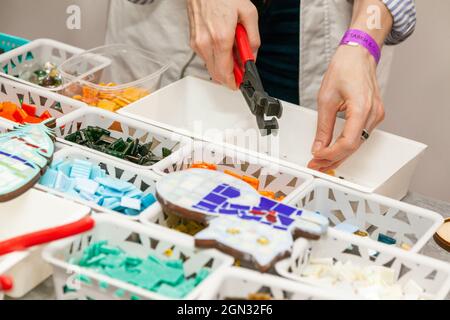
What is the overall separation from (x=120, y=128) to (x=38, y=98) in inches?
6.1

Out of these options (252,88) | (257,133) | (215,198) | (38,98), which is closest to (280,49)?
(257,133)

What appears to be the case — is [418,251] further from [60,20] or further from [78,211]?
[60,20]

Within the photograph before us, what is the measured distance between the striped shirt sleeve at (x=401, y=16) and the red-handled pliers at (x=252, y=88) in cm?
23

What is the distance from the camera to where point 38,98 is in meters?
1.08

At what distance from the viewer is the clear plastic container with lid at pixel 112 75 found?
1119 millimetres

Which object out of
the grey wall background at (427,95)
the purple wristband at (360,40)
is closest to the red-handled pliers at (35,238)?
the purple wristband at (360,40)

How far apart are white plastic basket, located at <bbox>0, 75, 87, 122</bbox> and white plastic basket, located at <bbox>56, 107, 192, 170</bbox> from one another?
0.03 m

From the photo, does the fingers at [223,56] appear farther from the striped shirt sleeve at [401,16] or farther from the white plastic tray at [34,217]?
the white plastic tray at [34,217]

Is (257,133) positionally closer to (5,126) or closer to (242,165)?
(242,165)

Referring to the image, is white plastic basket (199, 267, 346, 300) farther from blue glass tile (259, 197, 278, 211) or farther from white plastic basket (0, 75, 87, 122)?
white plastic basket (0, 75, 87, 122)

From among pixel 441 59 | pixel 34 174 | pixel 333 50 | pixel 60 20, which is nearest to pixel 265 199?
pixel 34 174
